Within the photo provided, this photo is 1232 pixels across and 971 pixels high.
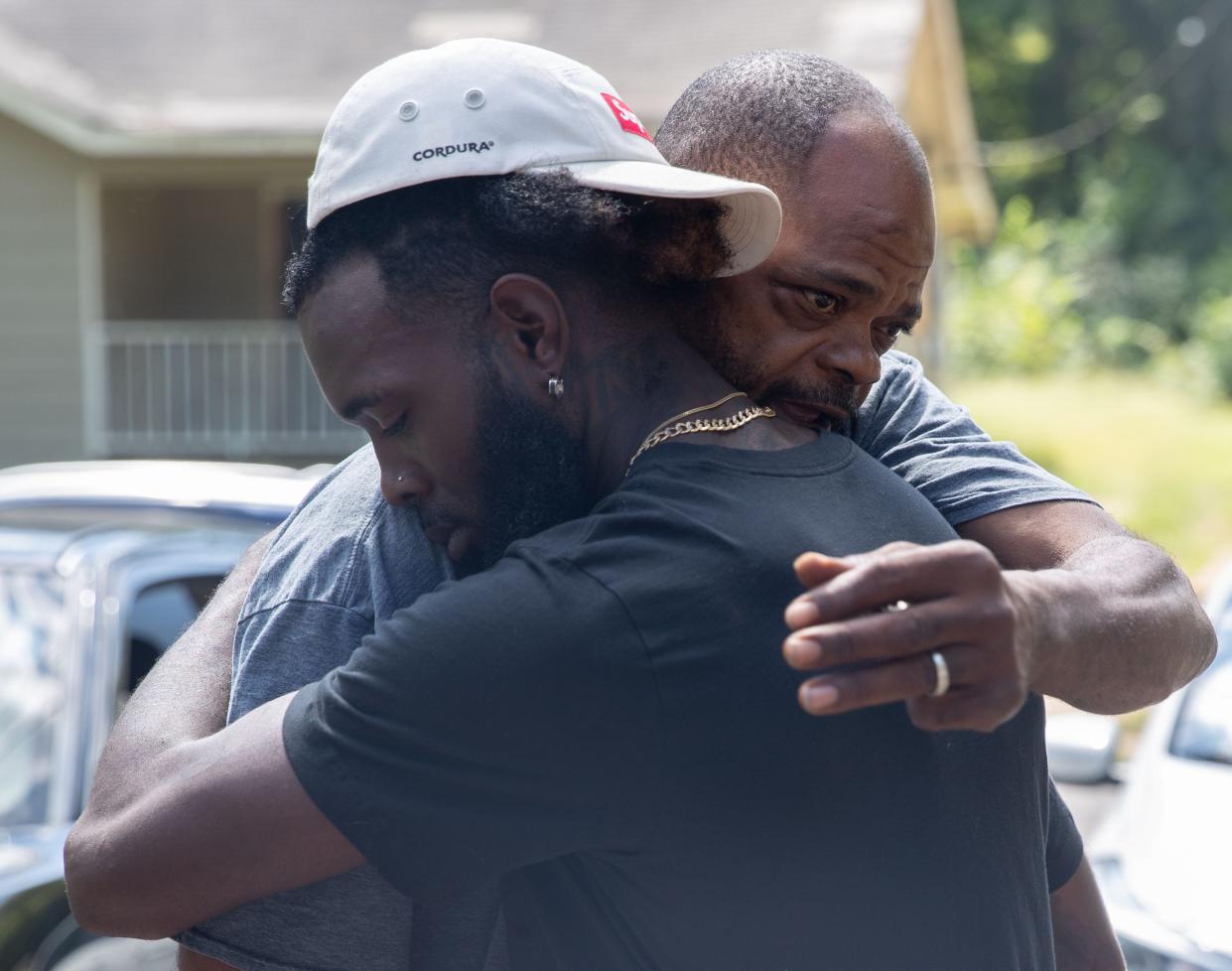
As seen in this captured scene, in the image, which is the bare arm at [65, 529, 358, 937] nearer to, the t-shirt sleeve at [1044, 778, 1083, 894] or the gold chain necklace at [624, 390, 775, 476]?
the gold chain necklace at [624, 390, 775, 476]

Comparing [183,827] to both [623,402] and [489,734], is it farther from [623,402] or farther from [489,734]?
[623,402]

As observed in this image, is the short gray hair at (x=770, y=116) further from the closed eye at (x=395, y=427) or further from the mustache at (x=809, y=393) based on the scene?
the closed eye at (x=395, y=427)

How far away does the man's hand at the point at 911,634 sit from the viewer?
1.21 metres

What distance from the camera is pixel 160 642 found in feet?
12.4

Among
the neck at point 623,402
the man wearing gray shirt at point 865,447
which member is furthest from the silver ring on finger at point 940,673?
the neck at point 623,402

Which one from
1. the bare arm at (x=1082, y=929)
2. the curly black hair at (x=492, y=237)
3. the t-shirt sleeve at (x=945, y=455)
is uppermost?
the curly black hair at (x=492, y=237)

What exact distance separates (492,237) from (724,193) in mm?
233

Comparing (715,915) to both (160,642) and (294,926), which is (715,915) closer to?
(294,926)

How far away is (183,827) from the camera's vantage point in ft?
4.70

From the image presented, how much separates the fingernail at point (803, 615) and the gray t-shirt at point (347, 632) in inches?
20.0

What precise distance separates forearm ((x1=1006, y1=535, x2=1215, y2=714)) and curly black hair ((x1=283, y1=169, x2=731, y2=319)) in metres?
0.51

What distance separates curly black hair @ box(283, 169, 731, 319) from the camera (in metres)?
1.58

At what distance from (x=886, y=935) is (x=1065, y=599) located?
13.6 inches

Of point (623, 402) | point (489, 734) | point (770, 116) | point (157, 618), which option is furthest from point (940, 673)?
point (157, 618)
